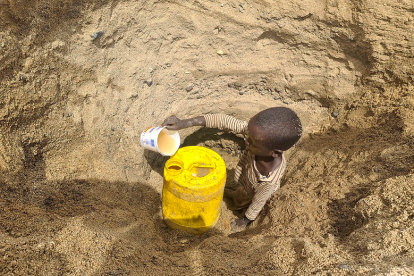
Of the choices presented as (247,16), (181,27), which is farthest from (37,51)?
(247,16)

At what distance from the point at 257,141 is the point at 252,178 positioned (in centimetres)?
47

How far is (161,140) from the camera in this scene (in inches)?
91.7

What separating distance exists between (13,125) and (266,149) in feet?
5.18

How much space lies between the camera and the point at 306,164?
8.87 feet

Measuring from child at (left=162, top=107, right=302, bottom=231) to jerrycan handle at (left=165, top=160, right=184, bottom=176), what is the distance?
1.08 ft

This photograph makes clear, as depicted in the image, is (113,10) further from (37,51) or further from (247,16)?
(247,16)

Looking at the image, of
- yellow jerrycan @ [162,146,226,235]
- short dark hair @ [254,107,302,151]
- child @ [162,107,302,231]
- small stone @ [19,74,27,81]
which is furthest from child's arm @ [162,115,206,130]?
small stone @ [19,74,27,81]

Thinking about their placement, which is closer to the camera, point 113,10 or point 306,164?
point 113,10

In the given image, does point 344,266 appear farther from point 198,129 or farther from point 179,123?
point 198,129

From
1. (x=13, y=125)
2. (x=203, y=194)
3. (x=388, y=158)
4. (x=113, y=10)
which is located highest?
(x=113, y=10)

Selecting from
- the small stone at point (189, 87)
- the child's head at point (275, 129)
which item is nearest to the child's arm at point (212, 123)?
the child's head at point (275, 129)

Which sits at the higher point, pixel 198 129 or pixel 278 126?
pixel 278 126

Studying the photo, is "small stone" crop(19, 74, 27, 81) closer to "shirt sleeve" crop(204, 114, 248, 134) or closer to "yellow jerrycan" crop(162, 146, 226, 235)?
"yellow jerrycan" crop(162, 146, 226, 235)

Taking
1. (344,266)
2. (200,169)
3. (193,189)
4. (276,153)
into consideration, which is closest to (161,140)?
(200,169)
